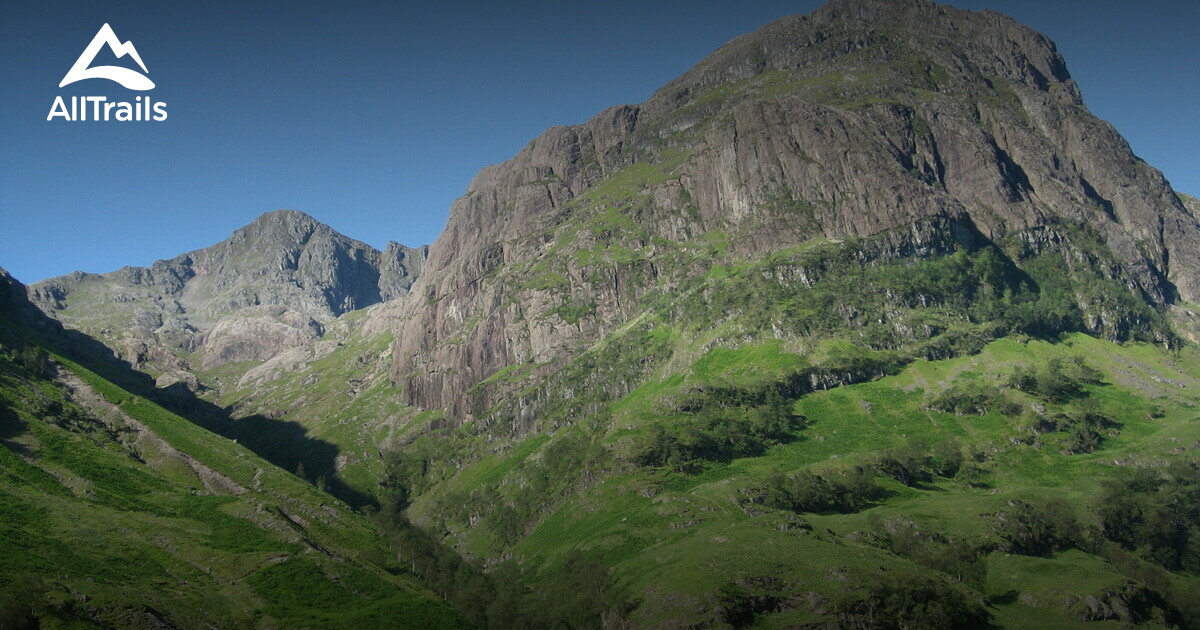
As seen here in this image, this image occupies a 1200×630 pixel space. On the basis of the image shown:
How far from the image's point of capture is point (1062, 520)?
176 m

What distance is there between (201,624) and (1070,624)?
169 meters

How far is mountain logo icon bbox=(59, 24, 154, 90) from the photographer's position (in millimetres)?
147000

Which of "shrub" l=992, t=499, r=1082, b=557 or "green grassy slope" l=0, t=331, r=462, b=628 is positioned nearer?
"green grassy slope" l=0, t=331, r=462, b=628

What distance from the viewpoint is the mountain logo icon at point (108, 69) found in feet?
482

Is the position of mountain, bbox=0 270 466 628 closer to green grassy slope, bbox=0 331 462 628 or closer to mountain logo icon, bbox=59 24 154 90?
green grassy slope, bbox=0 331 462 628

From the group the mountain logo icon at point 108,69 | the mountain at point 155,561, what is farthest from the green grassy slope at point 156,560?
the mountain logo icon at point 108,69

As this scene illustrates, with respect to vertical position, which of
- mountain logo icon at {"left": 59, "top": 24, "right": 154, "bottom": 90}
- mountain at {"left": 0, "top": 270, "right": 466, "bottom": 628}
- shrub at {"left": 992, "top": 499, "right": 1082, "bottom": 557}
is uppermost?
mountain logo icon at {"left": 59, "top": 24, "right": 154, "bottom": 90}

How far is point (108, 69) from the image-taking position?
496 feet

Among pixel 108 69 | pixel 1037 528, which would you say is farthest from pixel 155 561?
pixel 1037 528

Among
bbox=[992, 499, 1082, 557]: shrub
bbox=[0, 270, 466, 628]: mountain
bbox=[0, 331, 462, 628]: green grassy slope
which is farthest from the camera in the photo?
bbox=[992, 499, 1082, 557]: shrub

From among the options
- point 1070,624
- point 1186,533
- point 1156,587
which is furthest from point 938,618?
point 1186,533

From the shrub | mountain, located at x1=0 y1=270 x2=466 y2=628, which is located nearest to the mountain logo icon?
mountain, located at x1=0 y1=270 x2=466 y2=628

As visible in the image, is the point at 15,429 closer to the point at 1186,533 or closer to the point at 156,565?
the point at 156,565

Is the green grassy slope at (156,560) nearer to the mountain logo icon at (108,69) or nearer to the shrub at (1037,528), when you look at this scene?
the mountain logo icon at (108,69)
